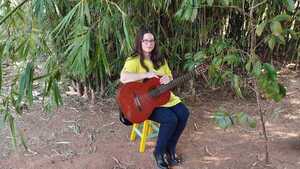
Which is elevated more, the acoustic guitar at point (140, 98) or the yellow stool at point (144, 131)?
the acoustic guitar at point (140, 98)

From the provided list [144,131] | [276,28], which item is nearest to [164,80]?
[144,131]

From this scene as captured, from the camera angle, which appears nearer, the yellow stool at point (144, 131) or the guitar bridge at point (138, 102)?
the guitar bridge at point (138, 102)

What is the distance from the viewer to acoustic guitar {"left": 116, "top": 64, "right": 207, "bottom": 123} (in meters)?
2.60

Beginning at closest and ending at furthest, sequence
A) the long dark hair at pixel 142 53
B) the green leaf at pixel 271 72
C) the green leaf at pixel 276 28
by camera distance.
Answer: the green leaf at pixel 276 28 < the green leaf at pixel 271 72 < the long dark hair at pixel 142 53

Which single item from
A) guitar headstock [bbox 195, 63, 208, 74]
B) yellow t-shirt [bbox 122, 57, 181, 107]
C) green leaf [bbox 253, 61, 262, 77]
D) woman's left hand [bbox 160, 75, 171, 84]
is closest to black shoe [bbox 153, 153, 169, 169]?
yellow t-shirt [bbox 122, 57, 181, 107]

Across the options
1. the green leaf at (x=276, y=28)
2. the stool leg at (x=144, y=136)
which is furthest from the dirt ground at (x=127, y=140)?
the green leaf at (x=276, y=28)

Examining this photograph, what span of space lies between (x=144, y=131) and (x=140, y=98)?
1.04 ft

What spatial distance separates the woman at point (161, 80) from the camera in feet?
8.58

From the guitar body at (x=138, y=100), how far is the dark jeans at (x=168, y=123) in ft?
0.16

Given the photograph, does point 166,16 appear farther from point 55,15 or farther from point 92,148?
point 92,148

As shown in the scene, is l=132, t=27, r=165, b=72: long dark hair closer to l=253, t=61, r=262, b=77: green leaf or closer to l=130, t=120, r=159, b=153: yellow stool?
l=130, t=120, r=159, b=153: yellow stool

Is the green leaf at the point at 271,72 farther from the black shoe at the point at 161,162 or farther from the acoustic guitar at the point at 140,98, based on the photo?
the black shoe at the point at 161,162

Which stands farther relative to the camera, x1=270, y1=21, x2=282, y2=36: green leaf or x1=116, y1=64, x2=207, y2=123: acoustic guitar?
x1=116, y1=64, x2=207, y2=123: acoustic guitar

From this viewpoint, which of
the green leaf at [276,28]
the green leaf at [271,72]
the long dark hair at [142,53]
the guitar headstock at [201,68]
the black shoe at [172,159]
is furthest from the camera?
the black shoe at [172,159]
